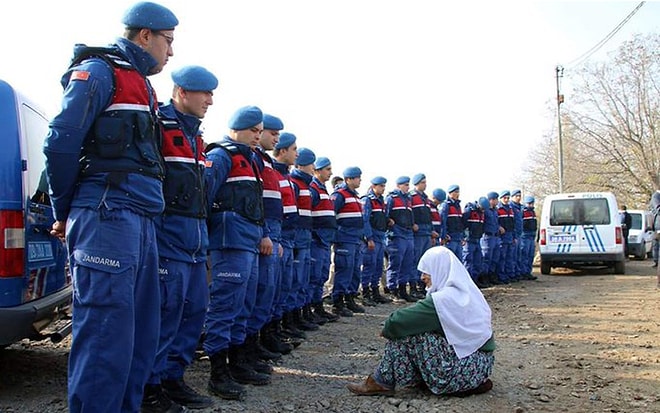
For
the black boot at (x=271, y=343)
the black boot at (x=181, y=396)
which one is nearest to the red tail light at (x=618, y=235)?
the black boot at (x=271, y=343)

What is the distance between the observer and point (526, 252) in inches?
614

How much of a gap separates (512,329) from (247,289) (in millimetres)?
4194

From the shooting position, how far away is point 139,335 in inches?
120

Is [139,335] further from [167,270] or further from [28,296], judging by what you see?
[28,296]

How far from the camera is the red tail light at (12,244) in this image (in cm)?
365

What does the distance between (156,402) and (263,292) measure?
63.7 inches

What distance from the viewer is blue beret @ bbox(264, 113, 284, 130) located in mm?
5770

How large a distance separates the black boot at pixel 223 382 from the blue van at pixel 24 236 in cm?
108

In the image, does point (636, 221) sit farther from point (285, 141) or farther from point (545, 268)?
point (285, 141)

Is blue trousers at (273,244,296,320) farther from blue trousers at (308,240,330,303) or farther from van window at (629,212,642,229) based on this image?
van window at (629,212,642,229)

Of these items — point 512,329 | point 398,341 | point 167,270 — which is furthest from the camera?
point 512,329

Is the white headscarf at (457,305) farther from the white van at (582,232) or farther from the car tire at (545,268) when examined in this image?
the car tire at (545,268)

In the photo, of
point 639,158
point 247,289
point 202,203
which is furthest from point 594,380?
point 639,158

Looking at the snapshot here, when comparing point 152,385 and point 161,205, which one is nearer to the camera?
point 161,205
